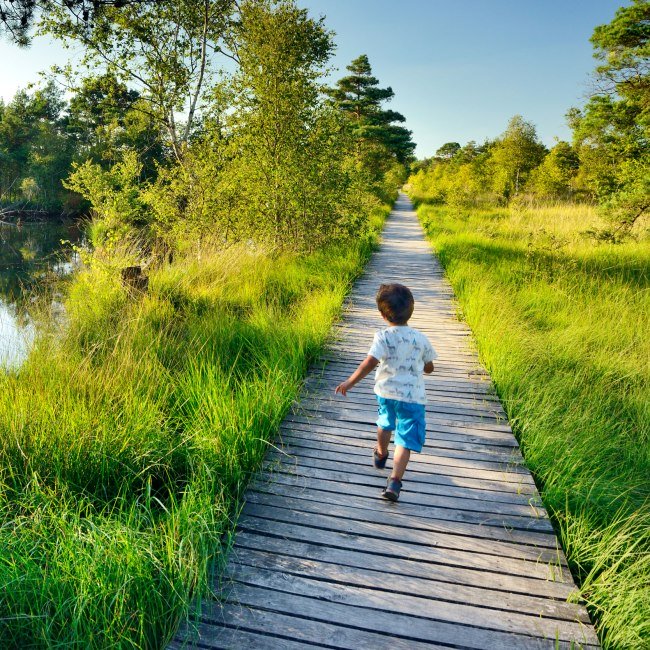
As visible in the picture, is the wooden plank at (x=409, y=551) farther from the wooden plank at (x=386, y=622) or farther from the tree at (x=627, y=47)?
the tree at (x=627, y=47)

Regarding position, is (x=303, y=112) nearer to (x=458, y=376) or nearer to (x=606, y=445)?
(x=458, y=376)

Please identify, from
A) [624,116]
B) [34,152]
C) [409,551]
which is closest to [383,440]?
[409,551]

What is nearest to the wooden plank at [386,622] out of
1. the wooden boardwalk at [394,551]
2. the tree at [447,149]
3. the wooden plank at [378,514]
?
the wooden boardwalk at [394,551]

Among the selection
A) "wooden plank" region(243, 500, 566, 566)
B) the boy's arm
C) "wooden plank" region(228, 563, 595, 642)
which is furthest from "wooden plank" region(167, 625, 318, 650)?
the boy's arm

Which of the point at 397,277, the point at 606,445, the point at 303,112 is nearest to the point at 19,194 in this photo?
the point at 303,112

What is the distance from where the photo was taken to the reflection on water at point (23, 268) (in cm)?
500

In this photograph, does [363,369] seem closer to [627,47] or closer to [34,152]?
[627,47]

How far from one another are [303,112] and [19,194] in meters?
35.4

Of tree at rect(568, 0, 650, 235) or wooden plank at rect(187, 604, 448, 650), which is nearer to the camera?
wooden plank at rect(187, 604, 448, 650)

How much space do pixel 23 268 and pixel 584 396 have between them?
58.4ft

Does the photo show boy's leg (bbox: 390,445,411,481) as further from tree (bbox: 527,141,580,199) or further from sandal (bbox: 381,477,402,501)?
tree (bbox: 527,141,580,199)

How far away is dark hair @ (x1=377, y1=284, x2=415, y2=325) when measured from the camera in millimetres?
2820

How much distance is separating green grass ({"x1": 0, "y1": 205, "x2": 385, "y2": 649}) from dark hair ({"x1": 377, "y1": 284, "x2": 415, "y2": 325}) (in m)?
1.22

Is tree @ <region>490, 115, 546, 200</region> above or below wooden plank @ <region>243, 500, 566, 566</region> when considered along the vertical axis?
above
